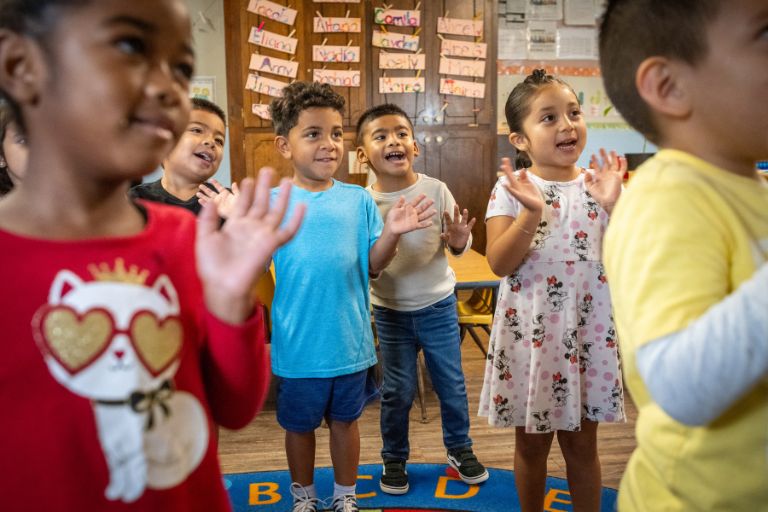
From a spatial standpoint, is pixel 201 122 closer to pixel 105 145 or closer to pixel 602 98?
pixel 105 145

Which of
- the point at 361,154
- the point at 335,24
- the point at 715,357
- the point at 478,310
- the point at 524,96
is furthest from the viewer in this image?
the point at 335,24

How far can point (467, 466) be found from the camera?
7.96ft

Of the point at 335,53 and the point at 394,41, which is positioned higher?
the point at 394,41

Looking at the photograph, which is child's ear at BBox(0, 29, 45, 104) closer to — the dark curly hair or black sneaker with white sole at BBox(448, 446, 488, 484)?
the dark curly hair

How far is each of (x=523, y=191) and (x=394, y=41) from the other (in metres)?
4.04

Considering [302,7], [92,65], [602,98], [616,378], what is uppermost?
[302,7]

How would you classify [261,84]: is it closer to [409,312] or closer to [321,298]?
[409,312]

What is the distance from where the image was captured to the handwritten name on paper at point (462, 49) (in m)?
5.51

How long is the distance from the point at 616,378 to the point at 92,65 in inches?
59.2

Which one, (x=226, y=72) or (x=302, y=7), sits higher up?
(x=302, y=7)

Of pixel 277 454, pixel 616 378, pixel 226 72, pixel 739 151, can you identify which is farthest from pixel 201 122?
pixel 226 72

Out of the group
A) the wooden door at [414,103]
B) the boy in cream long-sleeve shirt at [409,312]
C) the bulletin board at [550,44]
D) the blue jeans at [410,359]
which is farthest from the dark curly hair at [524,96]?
the bulletin board at [550,44]

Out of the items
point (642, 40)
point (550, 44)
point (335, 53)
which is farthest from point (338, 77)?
point (642, 40)

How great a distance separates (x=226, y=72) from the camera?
17.5 feet
